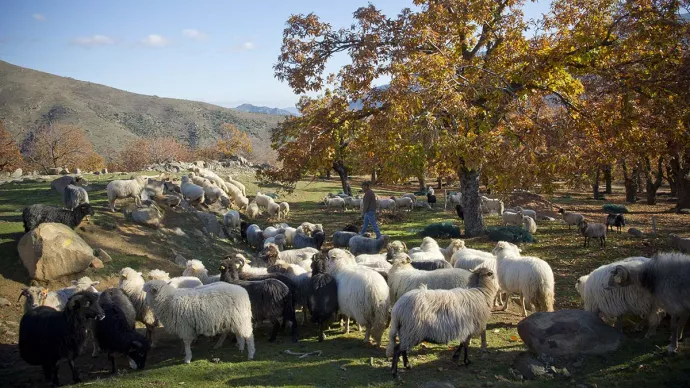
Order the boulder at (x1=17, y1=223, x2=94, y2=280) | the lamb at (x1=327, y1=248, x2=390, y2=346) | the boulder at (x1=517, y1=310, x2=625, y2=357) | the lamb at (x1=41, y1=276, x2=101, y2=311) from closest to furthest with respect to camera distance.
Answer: the boulder at (x1=517, y1=310, x2=625, y2=357) < the lamb at (x1=327, y1=248, x2=390, y2=346) < the lamb at (x1=41, y1=276, x2=101, y2=311) < the boulder at (x1=17, y1=223, x2=94, y2=280)

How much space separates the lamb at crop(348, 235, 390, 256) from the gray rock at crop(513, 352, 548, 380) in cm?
809

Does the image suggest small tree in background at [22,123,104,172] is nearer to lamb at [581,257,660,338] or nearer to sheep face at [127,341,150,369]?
sheep face at [127,341,150,369]

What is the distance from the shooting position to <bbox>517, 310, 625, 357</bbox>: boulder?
6.44 metres

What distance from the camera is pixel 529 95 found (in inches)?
604

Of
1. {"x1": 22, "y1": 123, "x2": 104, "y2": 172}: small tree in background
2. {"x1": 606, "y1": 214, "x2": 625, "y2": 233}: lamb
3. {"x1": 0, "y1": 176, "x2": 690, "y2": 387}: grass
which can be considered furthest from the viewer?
{"x1": 22, "y1": 123, "x2": 104, "y2": 172}: small tree in background

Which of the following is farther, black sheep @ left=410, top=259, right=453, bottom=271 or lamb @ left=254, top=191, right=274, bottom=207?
lamb @ left=254, top=191, right=274, bottom=207

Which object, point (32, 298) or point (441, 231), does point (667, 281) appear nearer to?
point (32, 298)

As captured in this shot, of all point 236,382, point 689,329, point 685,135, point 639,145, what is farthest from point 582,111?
point 236,382

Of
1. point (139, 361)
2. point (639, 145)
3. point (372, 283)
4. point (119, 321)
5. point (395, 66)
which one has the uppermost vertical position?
point (395, 66)

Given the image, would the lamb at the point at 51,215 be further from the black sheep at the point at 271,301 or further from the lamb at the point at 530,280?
the lamb at the point at 530,280

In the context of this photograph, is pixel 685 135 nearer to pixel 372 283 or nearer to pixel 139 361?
pixel 372 283

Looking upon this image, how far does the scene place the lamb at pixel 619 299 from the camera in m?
6.80

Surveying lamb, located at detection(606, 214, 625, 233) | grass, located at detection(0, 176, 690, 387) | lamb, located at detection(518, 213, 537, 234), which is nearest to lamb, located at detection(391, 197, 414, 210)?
lamb, located at detection(518, 213, 537, 234)

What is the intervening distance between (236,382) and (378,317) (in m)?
2.46
